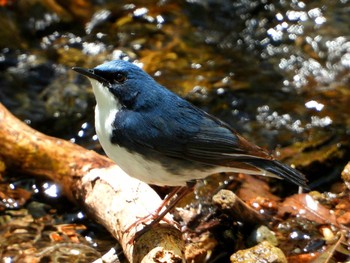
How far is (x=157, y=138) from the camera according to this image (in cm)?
479

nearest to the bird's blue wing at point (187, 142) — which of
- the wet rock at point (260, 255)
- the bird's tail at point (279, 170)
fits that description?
the bird's tail at point (279, 170)

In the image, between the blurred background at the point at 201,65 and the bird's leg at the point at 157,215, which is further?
the blurred background at the point at 201,65

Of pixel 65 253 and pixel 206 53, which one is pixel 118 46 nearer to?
pixel 206 53

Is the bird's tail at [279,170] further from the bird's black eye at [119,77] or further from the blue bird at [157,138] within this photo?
the bird's black eye at [119,77]

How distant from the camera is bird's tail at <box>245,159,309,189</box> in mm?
4828

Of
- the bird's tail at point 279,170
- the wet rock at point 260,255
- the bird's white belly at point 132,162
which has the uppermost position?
the bird's white belly at point 132,162

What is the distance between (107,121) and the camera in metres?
4.79

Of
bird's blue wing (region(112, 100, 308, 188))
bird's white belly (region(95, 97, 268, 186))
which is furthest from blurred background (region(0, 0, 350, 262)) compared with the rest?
bird's blue wing (region(112, 100, 308, 188))

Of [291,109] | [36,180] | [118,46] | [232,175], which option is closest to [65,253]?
[36,180]

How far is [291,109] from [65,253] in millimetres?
3420

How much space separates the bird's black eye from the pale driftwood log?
A: 33.2 inches

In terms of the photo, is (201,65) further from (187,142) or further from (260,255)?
(260,255)

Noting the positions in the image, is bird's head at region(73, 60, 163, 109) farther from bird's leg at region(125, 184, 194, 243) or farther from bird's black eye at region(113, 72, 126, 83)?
bird's leg at region(125, 184, 194, 243)

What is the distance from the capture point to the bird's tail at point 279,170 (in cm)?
483
